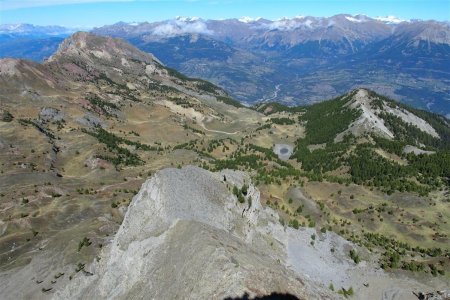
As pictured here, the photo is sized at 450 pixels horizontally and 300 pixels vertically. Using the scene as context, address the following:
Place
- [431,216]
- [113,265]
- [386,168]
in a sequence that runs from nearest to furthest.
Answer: [113,265] → [431,216] → [386,168]

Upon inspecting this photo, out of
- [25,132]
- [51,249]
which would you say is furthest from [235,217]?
[25,132]

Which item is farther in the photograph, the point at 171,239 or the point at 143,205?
the point at 143,205

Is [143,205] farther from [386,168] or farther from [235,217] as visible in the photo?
[386,168]

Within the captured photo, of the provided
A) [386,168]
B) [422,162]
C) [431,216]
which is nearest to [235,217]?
[431,216]

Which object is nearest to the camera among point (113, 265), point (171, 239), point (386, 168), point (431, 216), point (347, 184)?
point (171, 239)

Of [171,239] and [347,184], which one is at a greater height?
[171,239]

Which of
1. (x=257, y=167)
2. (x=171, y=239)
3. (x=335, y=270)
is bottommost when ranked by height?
(x=257, y=167)

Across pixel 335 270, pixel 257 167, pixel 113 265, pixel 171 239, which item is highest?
pixel 171 239

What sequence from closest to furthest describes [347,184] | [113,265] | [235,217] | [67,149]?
1. [113,265]
2. [235,217]
3. [347,184]
4. [67,149]

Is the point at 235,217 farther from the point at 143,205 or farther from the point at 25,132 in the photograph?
the point at 25,132
